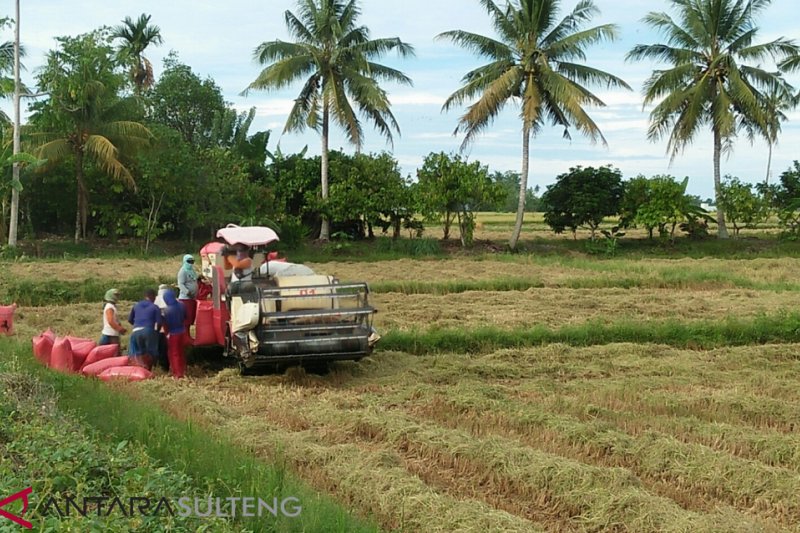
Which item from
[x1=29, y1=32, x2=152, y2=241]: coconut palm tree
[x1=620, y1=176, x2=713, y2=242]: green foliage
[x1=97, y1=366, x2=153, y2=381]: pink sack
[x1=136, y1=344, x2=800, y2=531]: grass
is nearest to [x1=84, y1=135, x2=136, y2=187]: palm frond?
[x1=29, y1=32, x2=152, y2=241]: coconut palm tree

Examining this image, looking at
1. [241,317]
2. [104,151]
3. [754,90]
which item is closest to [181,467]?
[241,317]

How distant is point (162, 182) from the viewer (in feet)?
79.5

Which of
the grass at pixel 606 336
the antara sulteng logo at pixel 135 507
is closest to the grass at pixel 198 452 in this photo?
the antara sulteng logo at pixel 135 507

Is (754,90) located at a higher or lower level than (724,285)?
higher

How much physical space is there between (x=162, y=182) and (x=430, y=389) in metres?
17.8

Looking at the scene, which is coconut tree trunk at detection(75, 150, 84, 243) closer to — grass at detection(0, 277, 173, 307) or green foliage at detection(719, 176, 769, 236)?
grass at detection(0, 277, 173, 307)

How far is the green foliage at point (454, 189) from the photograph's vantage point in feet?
85.7

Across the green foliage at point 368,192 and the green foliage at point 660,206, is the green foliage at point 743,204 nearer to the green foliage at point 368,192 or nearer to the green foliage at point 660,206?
the green foliage at point 660,206

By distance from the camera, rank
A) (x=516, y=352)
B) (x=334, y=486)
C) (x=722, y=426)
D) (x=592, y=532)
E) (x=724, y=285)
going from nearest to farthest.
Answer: (x=592, y=532) → (x=334, y=486) → (x=722, y=426) → (x=516, y=352) → (x=724, y=285)

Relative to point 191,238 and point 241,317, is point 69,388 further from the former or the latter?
point 191,238

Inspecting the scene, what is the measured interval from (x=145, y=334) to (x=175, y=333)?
363 millimetres

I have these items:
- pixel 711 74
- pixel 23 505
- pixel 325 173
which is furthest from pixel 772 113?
pixel 23 505

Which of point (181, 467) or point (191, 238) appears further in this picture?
point (191, 238)

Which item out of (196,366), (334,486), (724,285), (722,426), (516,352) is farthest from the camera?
(724,285)
